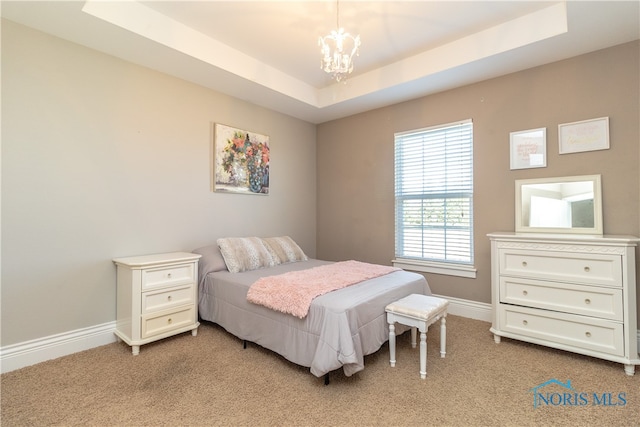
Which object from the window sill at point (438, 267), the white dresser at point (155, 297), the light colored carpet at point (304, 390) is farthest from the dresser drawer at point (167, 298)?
the window sill at point (438, 267)

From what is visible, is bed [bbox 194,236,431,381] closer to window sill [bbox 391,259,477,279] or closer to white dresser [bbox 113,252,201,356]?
white dresser [bbox 113,252,201,356]

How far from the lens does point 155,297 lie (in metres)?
2.44

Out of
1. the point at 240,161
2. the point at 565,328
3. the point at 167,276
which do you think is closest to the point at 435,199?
the point at 565,328

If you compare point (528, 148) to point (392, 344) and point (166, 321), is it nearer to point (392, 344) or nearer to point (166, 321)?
point (392, 344)

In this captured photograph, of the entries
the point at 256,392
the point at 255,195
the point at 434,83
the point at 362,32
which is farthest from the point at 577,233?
Result: the point at 255,195

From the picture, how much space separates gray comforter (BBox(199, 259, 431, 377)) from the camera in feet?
6.02

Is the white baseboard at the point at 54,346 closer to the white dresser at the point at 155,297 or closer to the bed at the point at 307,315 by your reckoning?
the white dresser at the point at 155,297

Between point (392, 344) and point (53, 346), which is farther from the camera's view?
point (53, 346)

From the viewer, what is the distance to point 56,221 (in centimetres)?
231

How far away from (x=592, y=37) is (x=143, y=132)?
3890mm

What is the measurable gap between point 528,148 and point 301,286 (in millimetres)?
2488

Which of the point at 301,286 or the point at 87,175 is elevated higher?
the point at 87,175

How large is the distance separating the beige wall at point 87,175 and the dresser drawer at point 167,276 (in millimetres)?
474

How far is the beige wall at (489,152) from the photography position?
→ 95.6 inches
